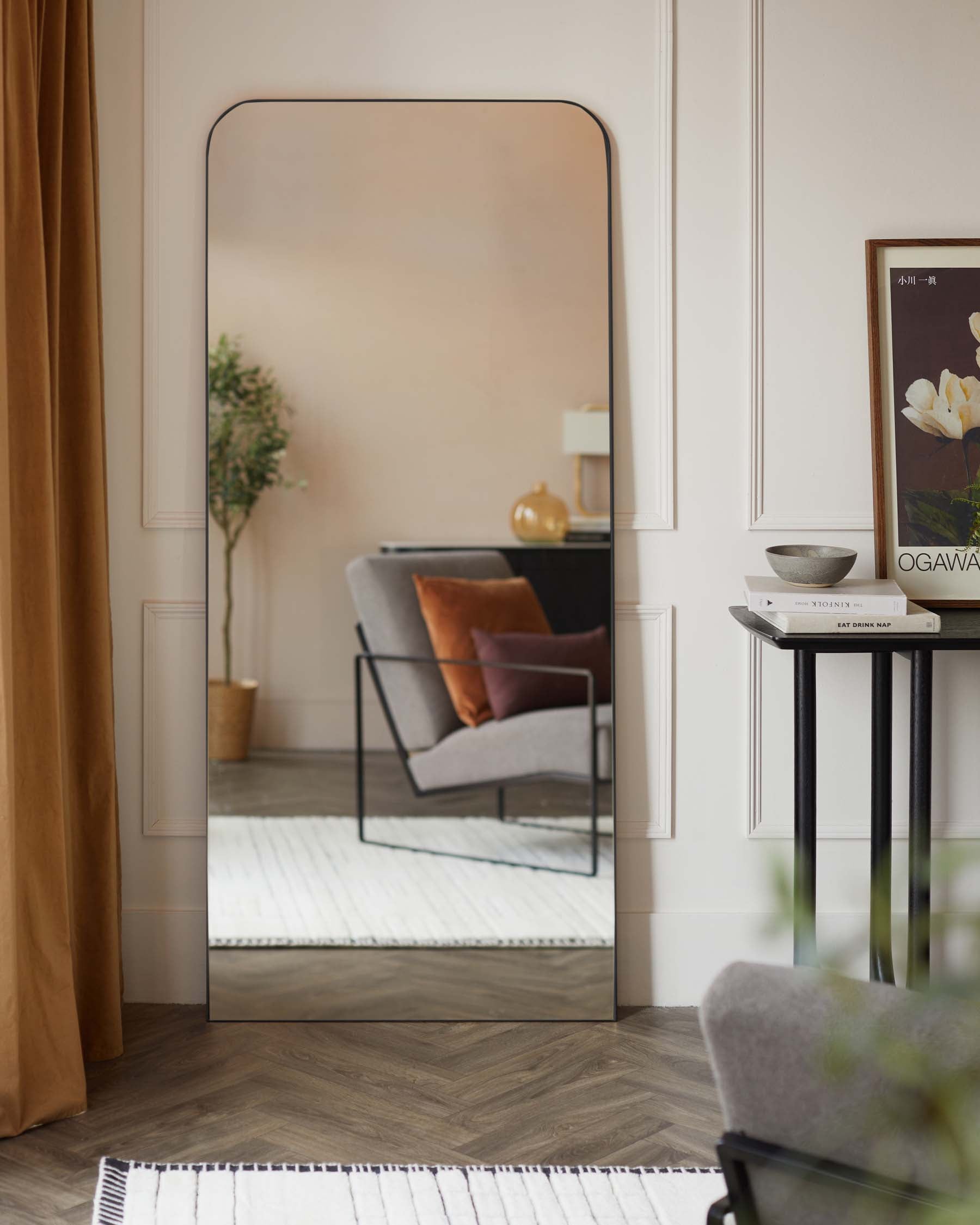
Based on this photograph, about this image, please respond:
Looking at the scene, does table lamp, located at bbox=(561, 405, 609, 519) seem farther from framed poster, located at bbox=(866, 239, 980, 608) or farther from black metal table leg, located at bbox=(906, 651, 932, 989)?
black metal table leg, located at bbox=(906, 651, 932, 989)

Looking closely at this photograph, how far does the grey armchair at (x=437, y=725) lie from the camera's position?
2.70m

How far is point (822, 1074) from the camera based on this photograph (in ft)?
3.43

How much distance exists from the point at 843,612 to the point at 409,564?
1.00 m

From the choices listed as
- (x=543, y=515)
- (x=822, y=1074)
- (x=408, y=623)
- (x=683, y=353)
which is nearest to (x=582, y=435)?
(x=543, y=515)

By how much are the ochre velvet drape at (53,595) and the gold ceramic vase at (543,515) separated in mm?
955

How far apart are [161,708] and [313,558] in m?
0.52

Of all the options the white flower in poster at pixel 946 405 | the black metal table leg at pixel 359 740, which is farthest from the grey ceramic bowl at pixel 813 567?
the black metal table leg at pixel 359 740

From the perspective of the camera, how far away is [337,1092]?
2.31 metres

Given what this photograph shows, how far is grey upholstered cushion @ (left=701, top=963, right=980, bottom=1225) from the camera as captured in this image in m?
1.01

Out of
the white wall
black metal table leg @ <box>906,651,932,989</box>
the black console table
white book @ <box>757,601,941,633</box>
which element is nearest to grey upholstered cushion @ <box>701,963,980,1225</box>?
the black console table

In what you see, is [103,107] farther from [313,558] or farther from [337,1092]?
[337,1092]

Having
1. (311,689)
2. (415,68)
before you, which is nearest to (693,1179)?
(311,689)

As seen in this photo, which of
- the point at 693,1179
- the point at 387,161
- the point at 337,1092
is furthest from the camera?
the point at 387,161

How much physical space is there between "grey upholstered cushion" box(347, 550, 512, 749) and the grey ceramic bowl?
638 millimetres
